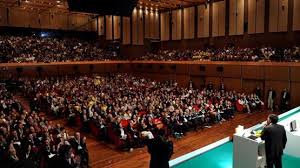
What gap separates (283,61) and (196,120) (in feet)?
22.4

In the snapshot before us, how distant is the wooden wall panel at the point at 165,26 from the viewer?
2462 cm

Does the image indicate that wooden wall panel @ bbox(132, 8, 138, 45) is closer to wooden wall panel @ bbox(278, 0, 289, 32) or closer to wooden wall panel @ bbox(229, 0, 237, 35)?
wooden wall panel @ bbox(229, 0, 237, 35)

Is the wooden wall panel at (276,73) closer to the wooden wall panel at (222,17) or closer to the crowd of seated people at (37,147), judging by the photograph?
the wooden wall panel at (222,17)

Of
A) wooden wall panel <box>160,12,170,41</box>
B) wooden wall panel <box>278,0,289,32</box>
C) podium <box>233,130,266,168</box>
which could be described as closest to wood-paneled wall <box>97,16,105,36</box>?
wooden wall panel <box>160,12,170,41</box>

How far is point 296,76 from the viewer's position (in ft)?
40.9

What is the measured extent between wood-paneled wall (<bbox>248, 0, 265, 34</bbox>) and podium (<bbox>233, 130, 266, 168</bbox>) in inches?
577

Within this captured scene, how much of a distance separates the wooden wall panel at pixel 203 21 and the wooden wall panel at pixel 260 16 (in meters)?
4.36

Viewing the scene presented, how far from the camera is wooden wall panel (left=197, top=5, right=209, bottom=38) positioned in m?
20.8

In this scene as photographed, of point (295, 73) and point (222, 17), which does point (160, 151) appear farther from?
point (222, 17)

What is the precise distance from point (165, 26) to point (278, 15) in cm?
1116

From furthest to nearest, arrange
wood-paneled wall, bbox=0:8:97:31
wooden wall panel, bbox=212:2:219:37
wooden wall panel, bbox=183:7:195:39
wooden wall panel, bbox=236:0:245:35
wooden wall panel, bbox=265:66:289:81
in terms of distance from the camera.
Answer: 1. wood-paneled wall, bbox=0:8:97:31
2. wooden wall panel, bbox=183:7:195:39
3. wooden wall panel, bbox=212:2:219:37
4. wooden wall panel, bbox=236:0:245:35
5. wooden wall panel, bbox=265:66:289:81

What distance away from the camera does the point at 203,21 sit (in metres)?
21.1

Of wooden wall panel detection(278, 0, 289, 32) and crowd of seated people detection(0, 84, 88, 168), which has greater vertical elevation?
wooden wall panel detection(278, 0, 289, 32)

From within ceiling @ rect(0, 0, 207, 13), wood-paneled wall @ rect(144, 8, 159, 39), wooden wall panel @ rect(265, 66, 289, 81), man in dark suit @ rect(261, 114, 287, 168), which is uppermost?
ceiling @ rect(0, 0, 207, 13)
